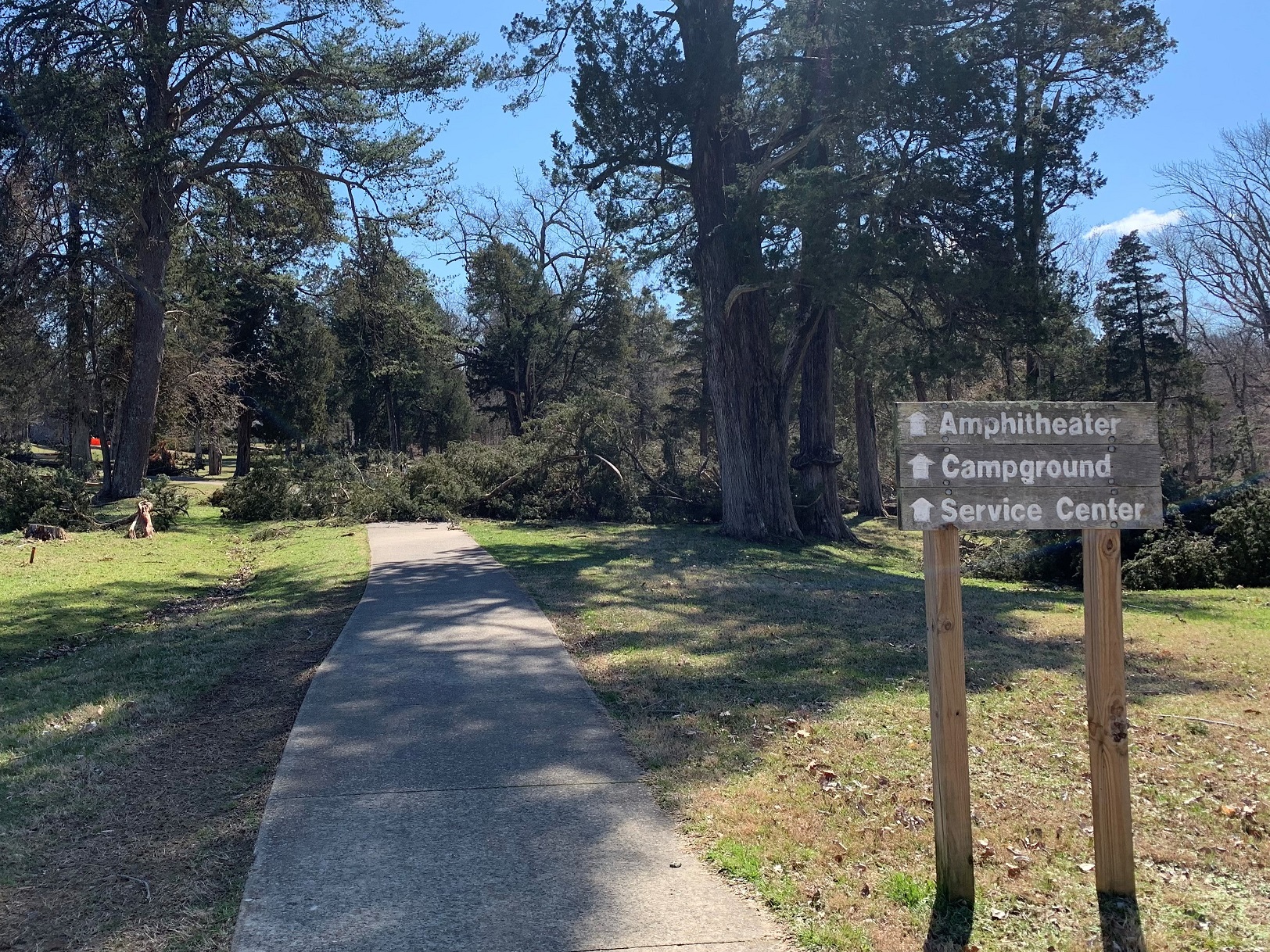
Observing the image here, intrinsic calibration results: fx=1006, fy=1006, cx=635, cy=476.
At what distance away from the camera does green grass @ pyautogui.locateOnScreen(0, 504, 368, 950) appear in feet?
13.6

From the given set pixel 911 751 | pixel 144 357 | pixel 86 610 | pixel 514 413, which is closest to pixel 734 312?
pixel 86 610

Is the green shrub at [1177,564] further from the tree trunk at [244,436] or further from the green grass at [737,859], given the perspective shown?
the tree trunk at [244,436]

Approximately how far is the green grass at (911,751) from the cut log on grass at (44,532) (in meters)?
10.8

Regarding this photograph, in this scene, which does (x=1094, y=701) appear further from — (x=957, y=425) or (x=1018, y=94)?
(x=1018, y=94)

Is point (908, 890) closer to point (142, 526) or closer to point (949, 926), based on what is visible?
point (949, 926)

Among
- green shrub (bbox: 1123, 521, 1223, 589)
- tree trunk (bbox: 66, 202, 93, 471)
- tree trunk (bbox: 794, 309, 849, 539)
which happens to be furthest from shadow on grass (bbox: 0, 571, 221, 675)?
green shrub (bbox: 1123, 521, 1223, 589)

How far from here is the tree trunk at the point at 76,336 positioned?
23.4 metres

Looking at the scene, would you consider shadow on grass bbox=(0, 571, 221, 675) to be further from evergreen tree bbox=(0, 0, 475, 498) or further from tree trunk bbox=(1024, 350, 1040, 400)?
tree trunk bbox=(1024, 350, 1040, 400)

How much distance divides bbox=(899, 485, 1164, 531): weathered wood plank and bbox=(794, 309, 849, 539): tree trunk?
781 inches

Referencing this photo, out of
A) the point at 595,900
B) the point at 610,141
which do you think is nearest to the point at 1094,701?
the point at 595,900

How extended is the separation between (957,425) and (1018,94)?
15805 mm

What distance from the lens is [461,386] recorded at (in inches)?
2172

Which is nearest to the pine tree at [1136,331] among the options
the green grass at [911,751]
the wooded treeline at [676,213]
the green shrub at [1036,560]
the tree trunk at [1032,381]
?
the wooded treeline at [676,213]

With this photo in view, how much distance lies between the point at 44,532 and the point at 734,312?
13516 millimetres
